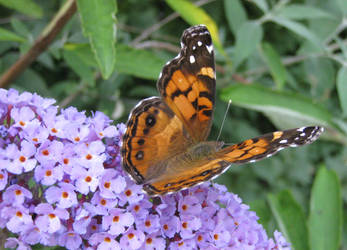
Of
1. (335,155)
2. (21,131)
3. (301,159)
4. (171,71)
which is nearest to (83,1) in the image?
(171,71)

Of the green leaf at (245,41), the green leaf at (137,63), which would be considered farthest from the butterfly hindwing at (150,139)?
the green leaf at (245,41)

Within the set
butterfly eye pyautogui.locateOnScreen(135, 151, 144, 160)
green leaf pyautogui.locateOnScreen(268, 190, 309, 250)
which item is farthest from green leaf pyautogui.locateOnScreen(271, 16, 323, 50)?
butterfly eye pyautogui.locateOnScreen(135, 151, 144, 160)

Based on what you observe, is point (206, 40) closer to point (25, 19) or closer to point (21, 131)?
point (21, 131)

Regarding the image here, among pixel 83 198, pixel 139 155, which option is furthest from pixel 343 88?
pixel 83 198

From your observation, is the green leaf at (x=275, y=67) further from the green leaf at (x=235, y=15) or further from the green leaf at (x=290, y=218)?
the green leaf at (x=290, y=218)

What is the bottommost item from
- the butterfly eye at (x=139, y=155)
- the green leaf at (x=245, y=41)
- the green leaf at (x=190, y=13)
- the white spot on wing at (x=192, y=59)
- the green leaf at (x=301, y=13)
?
the butterfly eye at (x=139, y=155)
